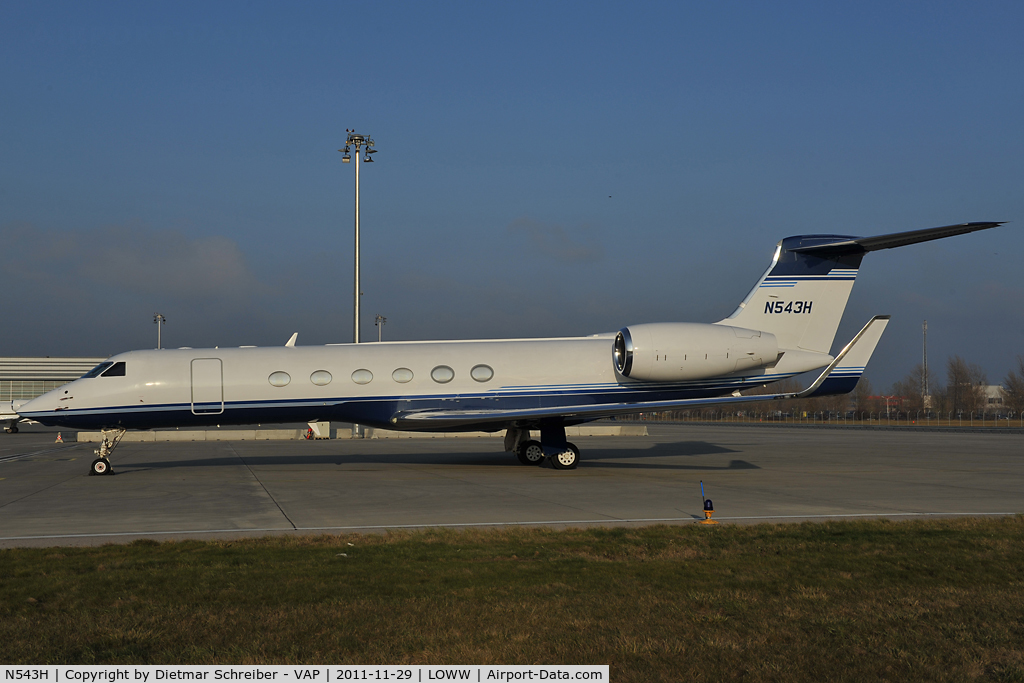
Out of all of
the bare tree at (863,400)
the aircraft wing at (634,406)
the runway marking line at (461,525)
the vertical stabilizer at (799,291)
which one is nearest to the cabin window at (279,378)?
the aircraft wing at (634,406)

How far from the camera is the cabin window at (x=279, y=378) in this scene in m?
19.5

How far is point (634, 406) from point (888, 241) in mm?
7393

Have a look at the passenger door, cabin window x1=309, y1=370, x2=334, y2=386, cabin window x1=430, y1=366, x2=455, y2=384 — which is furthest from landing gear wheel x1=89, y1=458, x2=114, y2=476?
cabin window x1=430, y1=366, x2=455, y2=384

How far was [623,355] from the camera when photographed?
2027 centimetres

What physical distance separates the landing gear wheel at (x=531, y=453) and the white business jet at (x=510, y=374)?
0.39 meters

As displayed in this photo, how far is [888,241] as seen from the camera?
19.3 metres

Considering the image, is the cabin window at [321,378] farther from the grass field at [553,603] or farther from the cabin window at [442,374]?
the grass field at [553,603]

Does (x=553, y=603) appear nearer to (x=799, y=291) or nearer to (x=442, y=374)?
(x=442, y=374)

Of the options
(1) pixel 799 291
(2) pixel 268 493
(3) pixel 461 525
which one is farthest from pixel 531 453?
(3) pixel 461 525

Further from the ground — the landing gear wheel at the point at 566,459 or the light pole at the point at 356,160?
the light pole at the point at 356,160

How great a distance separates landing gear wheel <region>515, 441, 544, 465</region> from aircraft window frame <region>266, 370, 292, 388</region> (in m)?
6.45

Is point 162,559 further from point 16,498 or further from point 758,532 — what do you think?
point 16,498

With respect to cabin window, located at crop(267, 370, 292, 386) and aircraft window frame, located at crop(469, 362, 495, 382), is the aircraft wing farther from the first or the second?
cabin window, located at crop(267, 370, 292, 386)

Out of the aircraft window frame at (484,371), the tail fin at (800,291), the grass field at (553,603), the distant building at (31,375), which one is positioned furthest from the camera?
the distant building at (31,375)
